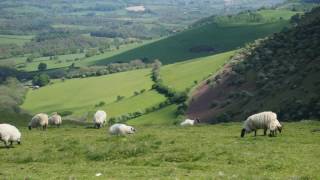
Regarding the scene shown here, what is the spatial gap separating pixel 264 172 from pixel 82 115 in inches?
3823

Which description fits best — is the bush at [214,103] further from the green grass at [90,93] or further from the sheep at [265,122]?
the sheep at [265,122]

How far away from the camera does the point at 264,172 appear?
82.2ft

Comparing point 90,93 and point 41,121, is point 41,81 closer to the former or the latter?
point 90,93

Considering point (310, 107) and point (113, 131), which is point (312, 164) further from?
point (310, 107)

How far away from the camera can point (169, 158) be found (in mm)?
30266

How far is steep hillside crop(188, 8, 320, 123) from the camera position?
69.9 meters

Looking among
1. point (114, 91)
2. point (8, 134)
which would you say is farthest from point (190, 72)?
point (8, 134)

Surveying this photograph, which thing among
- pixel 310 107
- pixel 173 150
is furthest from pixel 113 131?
pixel 310 107

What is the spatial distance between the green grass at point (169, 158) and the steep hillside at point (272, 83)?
1164 inches

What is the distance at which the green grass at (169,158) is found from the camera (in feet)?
82.3

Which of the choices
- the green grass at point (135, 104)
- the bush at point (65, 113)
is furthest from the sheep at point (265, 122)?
the bush at point (65, 113)

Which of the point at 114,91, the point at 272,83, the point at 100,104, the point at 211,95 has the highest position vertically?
the point at 114,91

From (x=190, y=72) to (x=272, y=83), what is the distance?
195 ft

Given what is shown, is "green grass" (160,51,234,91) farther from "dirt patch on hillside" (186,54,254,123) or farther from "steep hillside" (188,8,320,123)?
"steep hillside" (188,8,320,123)
